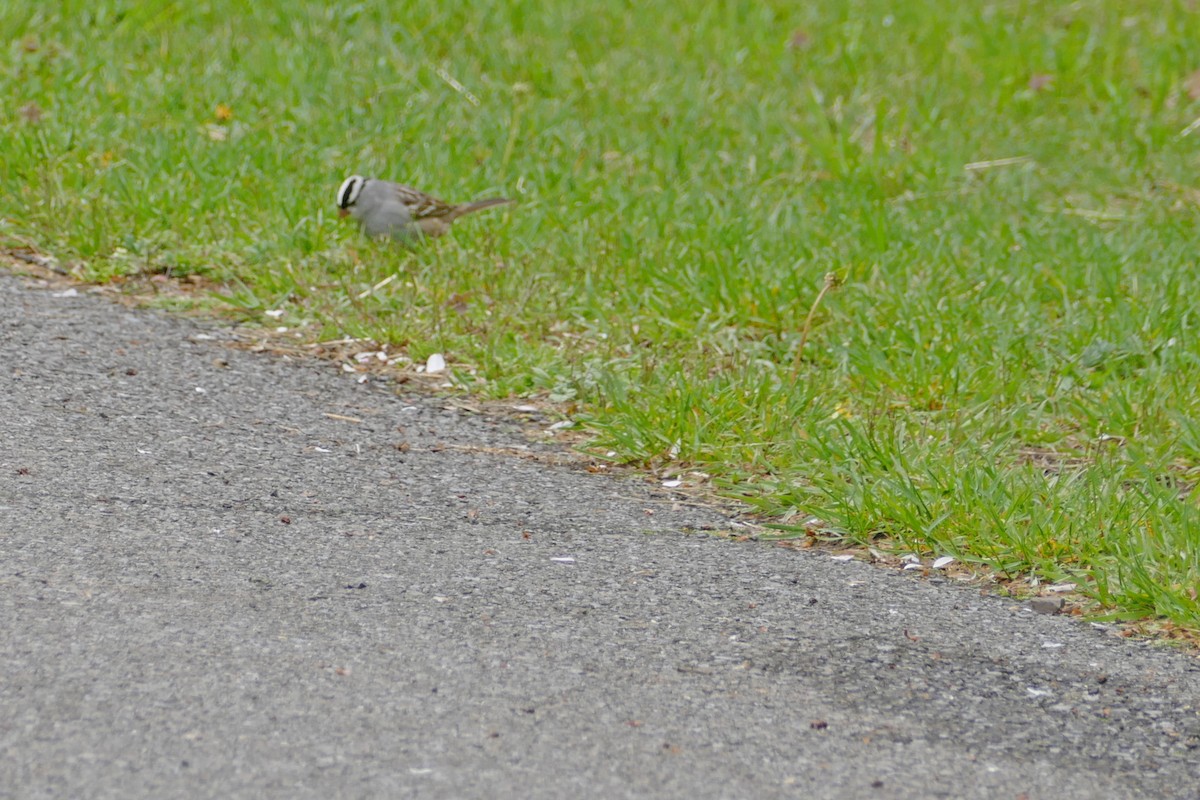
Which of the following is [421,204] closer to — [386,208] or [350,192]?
[386,208]

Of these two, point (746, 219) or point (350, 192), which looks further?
point (746, 219)

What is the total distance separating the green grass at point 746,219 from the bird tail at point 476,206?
91mm

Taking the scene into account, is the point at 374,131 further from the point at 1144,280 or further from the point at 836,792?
the point at 836,792

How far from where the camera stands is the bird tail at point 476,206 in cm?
653

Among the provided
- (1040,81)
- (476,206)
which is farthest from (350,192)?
(1040,81)

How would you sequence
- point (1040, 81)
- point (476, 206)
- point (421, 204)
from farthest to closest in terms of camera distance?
1. point (1040, 81)
2. point (476, 206)
3. point (421, 204)

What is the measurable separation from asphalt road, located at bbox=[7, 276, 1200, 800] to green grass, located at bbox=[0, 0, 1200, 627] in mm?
515

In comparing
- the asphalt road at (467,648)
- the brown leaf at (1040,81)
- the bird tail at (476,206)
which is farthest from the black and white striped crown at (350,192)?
the brown leaf at (1040,81)

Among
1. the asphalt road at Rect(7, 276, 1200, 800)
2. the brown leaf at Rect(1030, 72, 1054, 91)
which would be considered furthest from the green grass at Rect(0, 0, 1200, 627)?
the asphalt road at Rect(7, 276, 1200, 800)

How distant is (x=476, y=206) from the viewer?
659 cm

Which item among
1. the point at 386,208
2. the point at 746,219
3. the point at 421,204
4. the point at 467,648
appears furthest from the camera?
the point at 746,219

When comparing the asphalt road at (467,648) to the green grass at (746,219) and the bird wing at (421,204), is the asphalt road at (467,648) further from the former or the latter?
the bird wing at (421,204)

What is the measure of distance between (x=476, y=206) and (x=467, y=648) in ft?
12.1

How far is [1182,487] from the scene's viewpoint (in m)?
4.73
